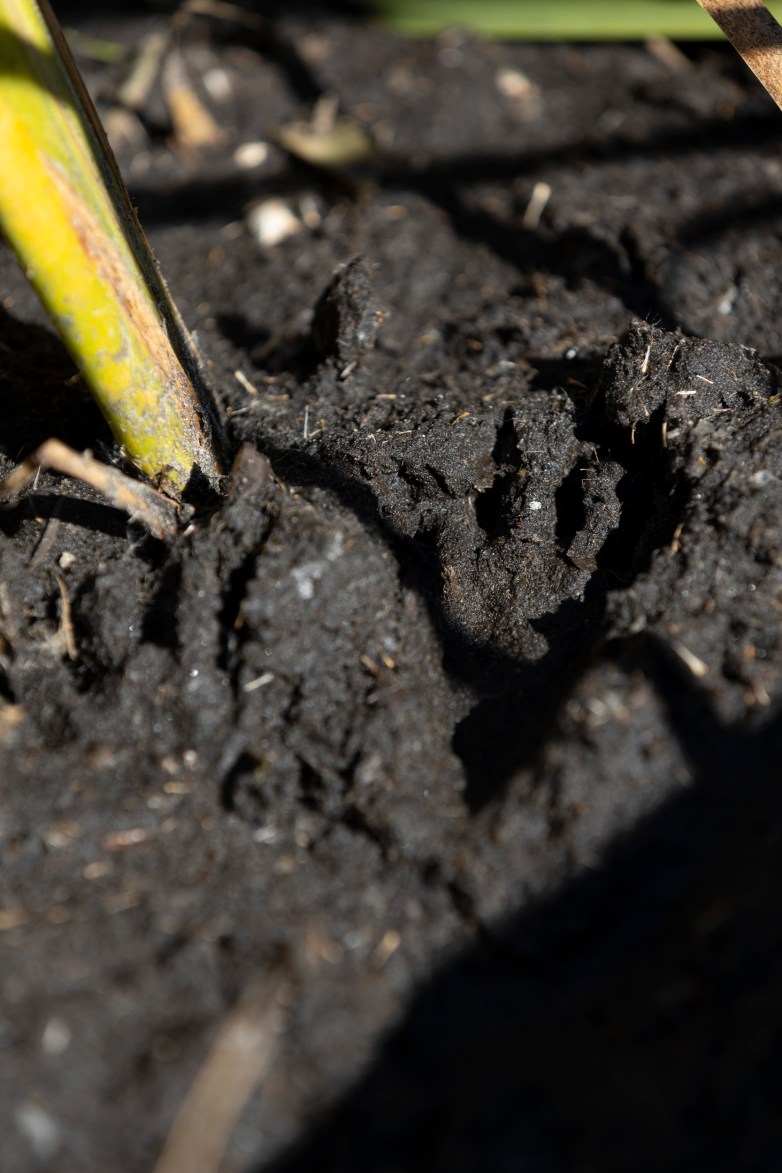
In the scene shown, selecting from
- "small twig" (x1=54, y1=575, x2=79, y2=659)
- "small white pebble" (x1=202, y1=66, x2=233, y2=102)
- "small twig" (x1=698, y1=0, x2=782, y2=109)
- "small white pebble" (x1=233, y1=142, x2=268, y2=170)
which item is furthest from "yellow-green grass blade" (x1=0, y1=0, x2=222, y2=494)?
"small white pebble" (x1=202, y1=66, x2=233, y2=102)

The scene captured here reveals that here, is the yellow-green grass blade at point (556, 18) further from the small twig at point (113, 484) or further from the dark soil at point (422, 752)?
the small twig at point (113, 484)

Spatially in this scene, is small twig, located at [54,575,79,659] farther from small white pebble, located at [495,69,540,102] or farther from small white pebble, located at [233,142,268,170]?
small white pebble, located at [495,69,540,102]

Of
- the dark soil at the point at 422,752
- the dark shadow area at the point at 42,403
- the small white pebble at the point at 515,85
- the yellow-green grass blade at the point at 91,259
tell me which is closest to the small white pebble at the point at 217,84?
the small white pebble at the point at 515,85

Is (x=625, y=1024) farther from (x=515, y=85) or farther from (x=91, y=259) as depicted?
(x=515, y=85)

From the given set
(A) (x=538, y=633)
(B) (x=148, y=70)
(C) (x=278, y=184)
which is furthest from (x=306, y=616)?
(B) (x=148, y=70)

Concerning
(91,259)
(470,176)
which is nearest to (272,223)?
(470,176)

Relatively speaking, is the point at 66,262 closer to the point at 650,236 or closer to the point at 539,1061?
the point at 539,1061
